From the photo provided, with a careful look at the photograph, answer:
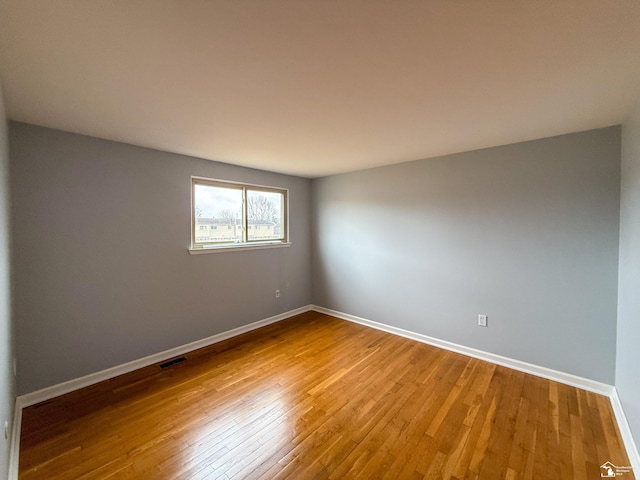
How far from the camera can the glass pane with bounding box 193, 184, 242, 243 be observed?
10.5ft

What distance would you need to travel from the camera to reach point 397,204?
3467mm

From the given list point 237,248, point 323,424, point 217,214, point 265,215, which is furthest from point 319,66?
point 265,215

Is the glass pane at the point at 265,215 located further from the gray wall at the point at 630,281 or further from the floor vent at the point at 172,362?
the gray wall at the point at 630,281

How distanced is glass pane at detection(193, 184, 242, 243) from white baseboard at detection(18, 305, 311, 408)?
1244 mm

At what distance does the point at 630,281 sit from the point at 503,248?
93cm

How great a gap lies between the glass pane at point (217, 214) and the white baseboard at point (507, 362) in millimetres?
2314

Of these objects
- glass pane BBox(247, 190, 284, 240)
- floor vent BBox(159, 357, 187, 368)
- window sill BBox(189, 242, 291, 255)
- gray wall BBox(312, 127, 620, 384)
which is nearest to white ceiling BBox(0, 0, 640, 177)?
gray wall BBox(312, 127, 620, 384)

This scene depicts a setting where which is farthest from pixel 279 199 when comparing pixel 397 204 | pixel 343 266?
pixel 397 204

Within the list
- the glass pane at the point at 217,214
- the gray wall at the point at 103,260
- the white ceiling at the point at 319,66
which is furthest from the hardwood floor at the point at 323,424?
the white ceiling at the point at 319,66

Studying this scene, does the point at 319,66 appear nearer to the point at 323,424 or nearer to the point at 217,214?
the point at 323,424

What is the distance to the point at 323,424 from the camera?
189cm

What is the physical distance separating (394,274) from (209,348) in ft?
8.39

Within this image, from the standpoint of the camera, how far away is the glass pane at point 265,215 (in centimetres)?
377

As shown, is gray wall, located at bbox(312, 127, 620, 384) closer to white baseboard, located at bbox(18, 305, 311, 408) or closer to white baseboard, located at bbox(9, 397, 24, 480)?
white baseboard, located at bbox(18, 305, 311, 408)
